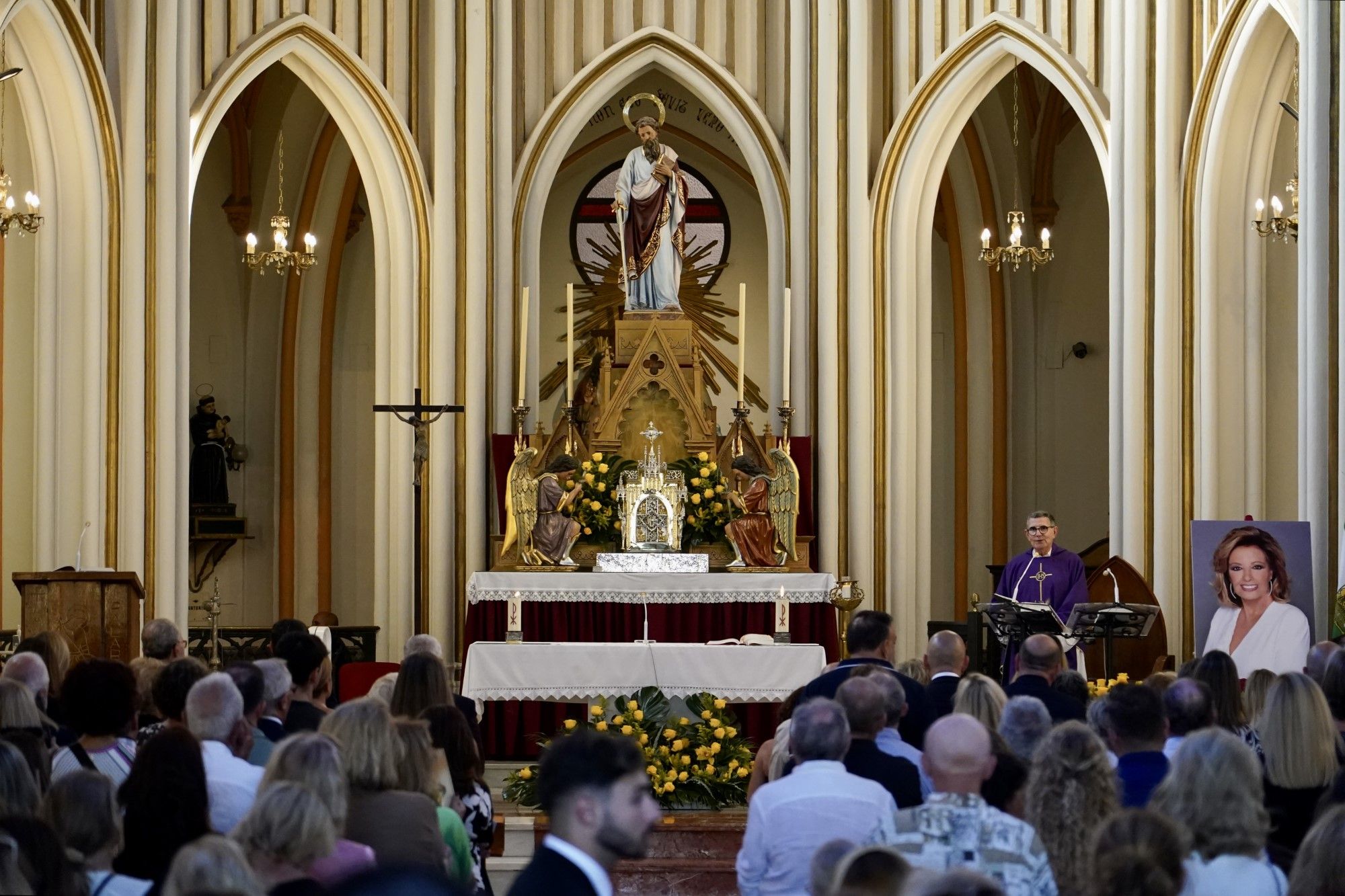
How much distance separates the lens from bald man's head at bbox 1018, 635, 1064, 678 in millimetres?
6836

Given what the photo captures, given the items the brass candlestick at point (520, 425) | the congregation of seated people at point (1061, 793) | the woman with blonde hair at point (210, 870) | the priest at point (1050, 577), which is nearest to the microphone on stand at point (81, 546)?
the brass candlestick at point (520, 425)

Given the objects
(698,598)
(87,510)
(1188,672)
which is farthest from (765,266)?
(1188,672)

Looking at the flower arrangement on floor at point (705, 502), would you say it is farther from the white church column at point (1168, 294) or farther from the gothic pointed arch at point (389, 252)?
the white church column at point (1168, 294)

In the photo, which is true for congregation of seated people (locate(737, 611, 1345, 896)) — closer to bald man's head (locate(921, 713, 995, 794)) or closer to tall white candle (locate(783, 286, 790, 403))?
bald man's head (locate(921, 713, 995, 794))

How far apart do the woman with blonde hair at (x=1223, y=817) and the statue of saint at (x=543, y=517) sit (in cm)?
962

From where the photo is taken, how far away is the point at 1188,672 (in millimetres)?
6375

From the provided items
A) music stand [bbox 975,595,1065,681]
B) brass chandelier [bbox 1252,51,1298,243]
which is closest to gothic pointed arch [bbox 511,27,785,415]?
brass chandelier [bbox 1252,51,1298,243]

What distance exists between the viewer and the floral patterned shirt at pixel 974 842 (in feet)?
14.2

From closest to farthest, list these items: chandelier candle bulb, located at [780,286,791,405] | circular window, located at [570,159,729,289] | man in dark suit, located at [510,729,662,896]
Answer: man in dark suit, located at [510,729,662,896] → chandelier candle bulb, located at [780,286,791,405] → circular window, located at [570,159,729,289]

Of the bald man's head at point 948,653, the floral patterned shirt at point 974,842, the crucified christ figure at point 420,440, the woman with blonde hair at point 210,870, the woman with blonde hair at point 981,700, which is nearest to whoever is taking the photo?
the woman with blonde hair at point 210,870

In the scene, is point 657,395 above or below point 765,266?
below

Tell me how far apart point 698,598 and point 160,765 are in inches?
358

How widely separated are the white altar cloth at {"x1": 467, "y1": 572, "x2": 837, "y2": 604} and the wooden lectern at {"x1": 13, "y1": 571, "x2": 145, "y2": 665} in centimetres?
344

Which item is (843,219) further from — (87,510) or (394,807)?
(394,807)
